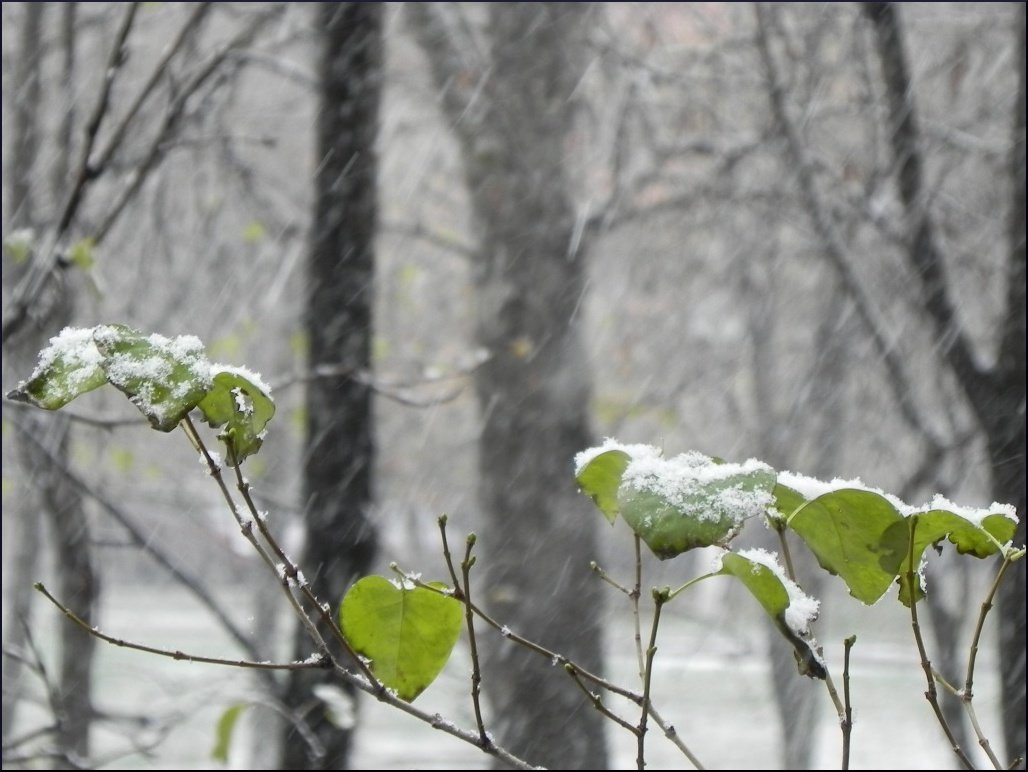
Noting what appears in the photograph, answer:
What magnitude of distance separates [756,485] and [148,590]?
89.8ft

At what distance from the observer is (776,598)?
721 millimetres

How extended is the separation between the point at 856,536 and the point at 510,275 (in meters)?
4.14

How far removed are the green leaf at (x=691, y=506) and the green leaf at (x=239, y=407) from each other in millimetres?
271

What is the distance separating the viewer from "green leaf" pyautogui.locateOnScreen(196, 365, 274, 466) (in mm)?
824

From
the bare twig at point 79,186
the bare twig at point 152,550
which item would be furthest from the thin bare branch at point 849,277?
the bare twig at point 79,186

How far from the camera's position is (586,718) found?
4258 millimetres

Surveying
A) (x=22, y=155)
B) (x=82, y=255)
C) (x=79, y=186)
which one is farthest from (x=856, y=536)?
(x=22, y=155)

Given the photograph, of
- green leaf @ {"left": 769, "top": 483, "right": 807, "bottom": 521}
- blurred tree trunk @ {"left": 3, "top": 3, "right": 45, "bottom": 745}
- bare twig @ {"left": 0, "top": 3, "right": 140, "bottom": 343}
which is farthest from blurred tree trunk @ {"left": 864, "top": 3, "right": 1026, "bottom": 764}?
blurred tree trunk @ {"left": 3, "top": 3, "right": 45, "bottom": 745}

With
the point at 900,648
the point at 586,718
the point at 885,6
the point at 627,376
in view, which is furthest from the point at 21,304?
the point at 900,648

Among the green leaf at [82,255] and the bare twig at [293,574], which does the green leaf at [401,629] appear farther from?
the green leaf at [82,255]

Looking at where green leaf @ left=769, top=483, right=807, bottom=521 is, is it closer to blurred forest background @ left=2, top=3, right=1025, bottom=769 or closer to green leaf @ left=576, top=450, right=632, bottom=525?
green leaf @ left=576, top=450, right=632, bottom=525

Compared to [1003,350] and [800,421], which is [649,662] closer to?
[1003,350]

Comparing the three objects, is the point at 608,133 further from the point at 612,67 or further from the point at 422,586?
the point at 422,586

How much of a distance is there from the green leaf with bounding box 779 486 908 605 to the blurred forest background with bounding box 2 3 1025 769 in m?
0.86
